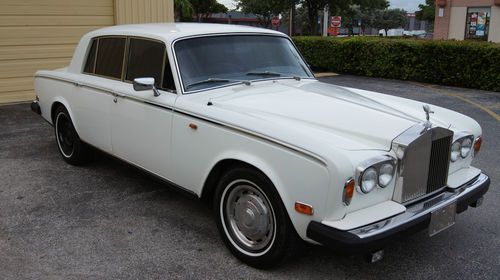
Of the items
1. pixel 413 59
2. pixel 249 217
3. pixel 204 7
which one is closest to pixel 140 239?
pixel 249 217

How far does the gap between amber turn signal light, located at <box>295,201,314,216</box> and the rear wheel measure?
3271mm

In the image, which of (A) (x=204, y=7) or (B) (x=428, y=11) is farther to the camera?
(B) (x=428, y=11)

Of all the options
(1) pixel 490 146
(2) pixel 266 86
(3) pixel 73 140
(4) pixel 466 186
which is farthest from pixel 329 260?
(1) pixel 490 146

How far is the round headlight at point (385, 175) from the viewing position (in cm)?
→ 317

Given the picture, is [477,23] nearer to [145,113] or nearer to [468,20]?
[468,20]

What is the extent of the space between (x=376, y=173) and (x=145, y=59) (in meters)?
2.52

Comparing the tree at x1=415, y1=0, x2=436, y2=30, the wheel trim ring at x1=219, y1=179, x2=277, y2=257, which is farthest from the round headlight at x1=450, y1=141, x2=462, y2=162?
the tree at x1=415, y1=0, x2=436, y2=30

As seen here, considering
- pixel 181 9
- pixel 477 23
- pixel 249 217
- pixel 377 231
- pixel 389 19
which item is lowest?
pixel 249 217

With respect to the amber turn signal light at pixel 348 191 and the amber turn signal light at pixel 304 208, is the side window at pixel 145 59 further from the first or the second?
the amber turn signal light at pixel 348 191

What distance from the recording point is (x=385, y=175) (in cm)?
319

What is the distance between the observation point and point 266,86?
14.5ft

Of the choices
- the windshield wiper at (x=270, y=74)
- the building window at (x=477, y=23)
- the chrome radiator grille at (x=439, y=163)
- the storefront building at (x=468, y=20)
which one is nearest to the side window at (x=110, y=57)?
the windshield wiper at (x=270, y=74)

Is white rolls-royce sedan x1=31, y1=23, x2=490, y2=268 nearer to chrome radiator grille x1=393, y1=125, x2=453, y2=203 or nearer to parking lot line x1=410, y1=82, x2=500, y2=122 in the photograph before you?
chrome radiator grille x1=393, y1=125, x2=453, y2=203

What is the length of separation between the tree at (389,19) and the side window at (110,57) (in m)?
66.0
